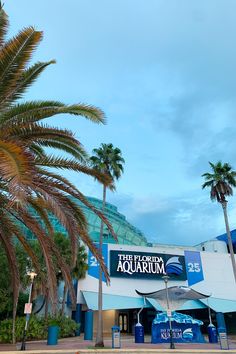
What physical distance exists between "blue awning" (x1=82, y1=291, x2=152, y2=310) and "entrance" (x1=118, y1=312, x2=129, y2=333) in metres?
5.85

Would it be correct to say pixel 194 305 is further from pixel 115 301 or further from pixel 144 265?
pixel 115 301

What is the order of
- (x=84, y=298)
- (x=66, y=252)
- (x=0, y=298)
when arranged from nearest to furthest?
(x=0, y=298), (x=66, y=252), (x=84, y=298)

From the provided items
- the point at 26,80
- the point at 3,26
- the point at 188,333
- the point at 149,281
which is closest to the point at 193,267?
the point at 149,281

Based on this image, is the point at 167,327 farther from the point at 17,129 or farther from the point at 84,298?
the point at 17,129

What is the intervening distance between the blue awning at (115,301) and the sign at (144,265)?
2.32 meters

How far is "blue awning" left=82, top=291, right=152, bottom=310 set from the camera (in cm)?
3396

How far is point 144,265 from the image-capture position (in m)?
38.2

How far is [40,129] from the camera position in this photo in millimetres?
10414

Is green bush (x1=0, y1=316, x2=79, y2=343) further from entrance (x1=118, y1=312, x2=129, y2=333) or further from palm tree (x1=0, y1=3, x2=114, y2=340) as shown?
palm tree (x1=0, y1=3, x2=114, y2=340)

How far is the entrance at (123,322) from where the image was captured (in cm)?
4041

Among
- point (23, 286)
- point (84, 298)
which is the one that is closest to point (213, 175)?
point (84, 298)

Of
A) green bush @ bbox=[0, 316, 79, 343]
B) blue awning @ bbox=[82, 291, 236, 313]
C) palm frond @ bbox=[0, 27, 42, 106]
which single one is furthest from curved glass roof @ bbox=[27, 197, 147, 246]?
palm frond @ bbox=[0, 27, 42, 106]

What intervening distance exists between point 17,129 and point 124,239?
46.3 m

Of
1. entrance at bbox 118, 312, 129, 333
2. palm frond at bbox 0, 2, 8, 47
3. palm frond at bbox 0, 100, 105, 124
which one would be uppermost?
palm frond at bbox 0, 2, 8, 47
